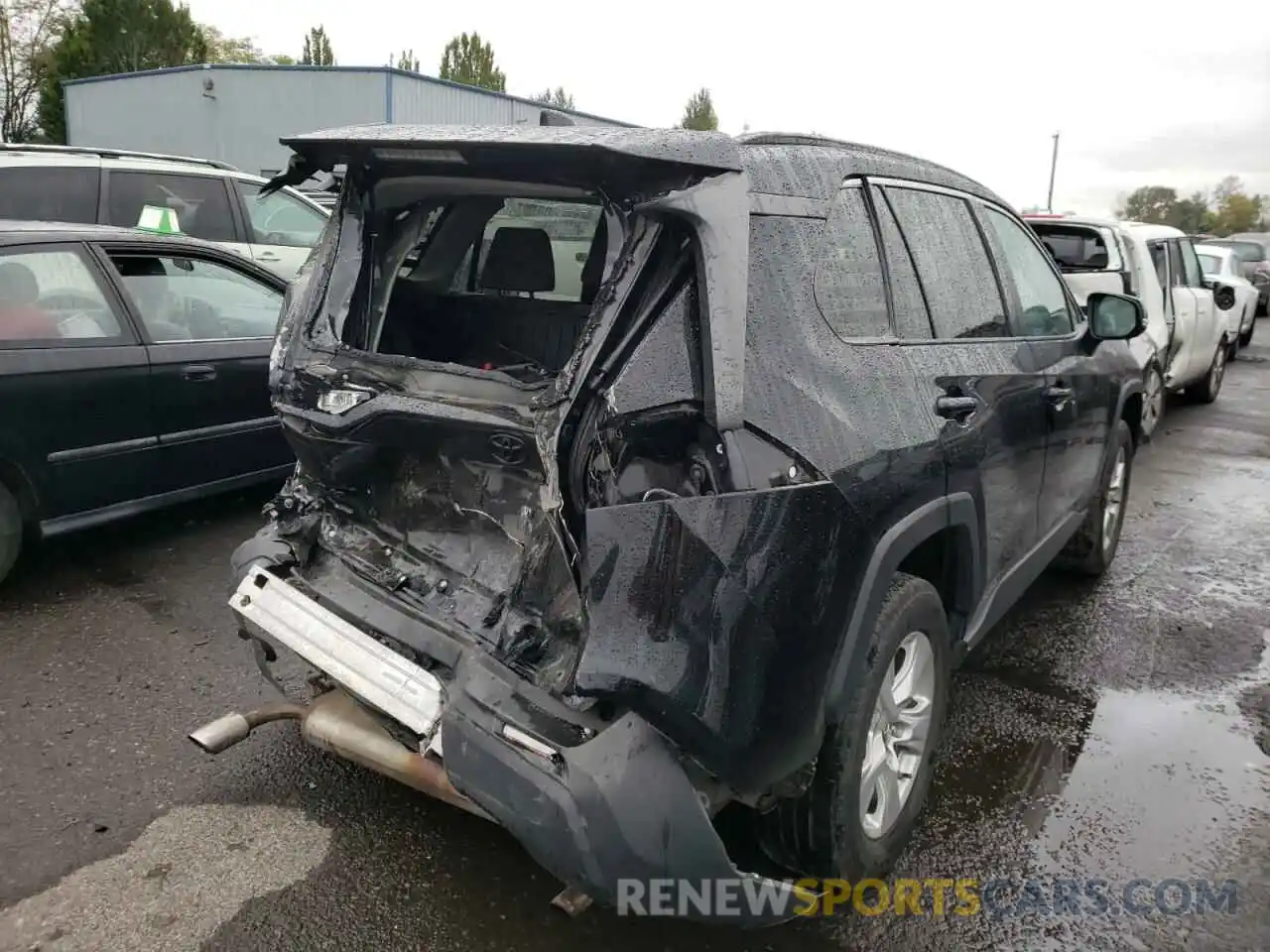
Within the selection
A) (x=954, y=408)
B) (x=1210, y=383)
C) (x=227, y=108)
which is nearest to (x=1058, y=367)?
(x=954, y=408)

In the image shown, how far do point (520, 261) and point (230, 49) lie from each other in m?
53.0

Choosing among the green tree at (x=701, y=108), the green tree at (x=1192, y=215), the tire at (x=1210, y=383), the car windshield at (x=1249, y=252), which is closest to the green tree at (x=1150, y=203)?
the green tree at (x=1192, y=215)

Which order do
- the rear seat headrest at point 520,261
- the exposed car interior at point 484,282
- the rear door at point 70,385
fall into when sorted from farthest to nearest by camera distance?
the rear door at point 70,385
the rear seat headrest at point 520,261
the exposed car interior at point 484,282

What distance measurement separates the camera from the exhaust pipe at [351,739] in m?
2.38

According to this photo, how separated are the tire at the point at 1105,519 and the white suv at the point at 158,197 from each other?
5.46 m

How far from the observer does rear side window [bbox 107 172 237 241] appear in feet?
24.3

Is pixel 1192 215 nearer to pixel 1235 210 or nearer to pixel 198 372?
pixel 1235 210

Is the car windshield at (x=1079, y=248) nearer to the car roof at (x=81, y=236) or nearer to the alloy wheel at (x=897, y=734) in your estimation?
the alloy wheel at (x=897, y=734)

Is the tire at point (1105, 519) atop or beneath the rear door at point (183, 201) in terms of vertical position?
beneath

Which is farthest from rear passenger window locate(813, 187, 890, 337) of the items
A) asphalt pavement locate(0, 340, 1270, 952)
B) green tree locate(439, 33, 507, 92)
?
green tree locate(439, 33, 507, 92)

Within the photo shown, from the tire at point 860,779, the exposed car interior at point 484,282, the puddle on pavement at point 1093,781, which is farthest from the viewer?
the exposed car interior at point 484,282

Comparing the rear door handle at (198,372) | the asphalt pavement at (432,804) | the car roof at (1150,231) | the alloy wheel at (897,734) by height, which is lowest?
the asphalt pavement at (432,804)

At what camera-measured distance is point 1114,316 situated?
3963 mm

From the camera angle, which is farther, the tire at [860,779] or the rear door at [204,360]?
the rear door at [204,360]
